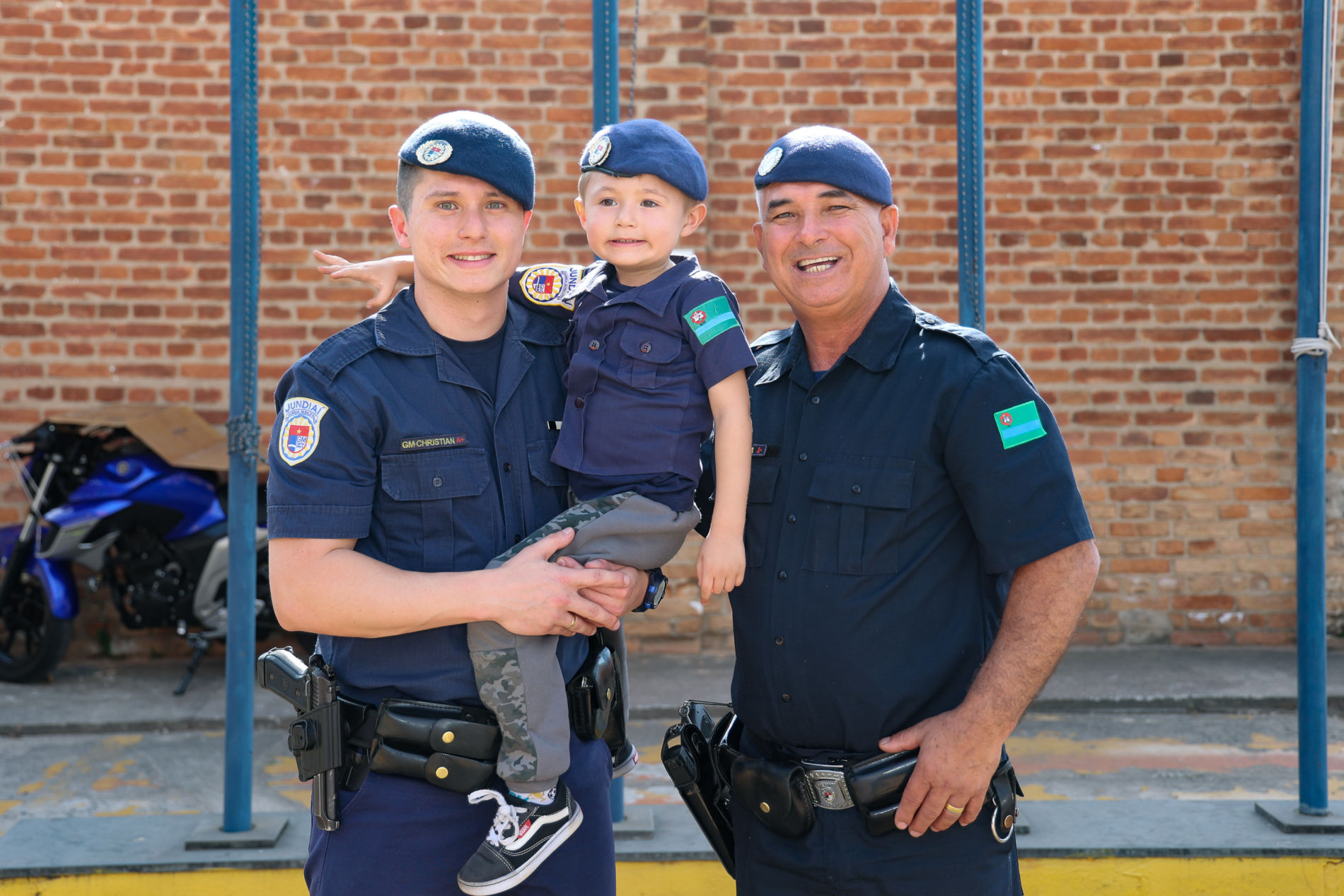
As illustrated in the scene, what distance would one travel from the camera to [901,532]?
2.01 metres

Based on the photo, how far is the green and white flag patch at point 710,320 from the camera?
2090 millimetres

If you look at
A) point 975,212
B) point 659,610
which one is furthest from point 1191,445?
point 975,212

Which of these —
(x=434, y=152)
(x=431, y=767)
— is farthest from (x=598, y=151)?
(x=431, y=767)

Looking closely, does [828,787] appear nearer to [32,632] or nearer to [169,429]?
[169,429]

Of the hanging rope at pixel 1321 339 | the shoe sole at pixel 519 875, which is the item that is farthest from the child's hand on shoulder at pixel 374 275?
the hanging rope at pixel 1321 339

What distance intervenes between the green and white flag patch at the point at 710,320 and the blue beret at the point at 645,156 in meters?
0.22

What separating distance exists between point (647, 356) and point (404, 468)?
0.48 metres

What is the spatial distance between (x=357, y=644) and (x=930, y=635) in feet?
3.17

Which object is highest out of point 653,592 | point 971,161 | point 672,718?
point 971,161

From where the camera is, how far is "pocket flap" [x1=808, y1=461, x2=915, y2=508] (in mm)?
2002

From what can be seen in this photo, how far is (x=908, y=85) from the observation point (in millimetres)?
5676

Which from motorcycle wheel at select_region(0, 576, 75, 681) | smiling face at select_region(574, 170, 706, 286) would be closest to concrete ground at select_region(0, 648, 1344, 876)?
motorcycle wheel at select_region(0, 576, 75, 681)

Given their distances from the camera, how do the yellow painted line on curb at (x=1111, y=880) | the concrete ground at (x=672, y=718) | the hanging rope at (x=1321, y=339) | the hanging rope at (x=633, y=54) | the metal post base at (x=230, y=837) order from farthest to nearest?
the concrete ground at (x=672, y=718)
the hanging rope at (x=633, y=54)
the hanging rope at (x=1321, y=339)
the metal post base at (x=230, y=837)
the yellow painted line on curb at (x=1111, y=880)

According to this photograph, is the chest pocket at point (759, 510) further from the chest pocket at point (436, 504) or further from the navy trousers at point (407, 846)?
the navy trousers at point (407, 846)
